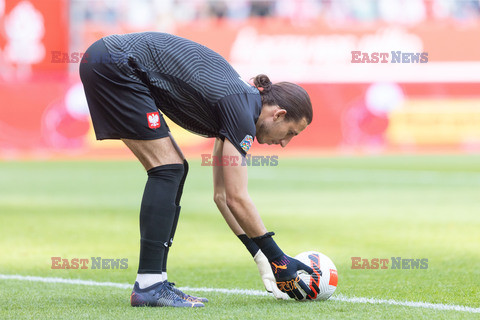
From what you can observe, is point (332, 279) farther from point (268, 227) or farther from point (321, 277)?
point (268, 227)

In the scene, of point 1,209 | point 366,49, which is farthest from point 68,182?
point 366,49

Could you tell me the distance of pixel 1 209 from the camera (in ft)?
35.7

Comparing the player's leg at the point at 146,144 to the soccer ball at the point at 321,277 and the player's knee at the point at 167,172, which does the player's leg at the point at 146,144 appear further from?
the soccer ball at the point at 321,277

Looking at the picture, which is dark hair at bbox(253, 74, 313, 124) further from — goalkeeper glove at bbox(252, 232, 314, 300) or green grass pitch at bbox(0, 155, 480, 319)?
green grass pitch at bbox(0, 155, 480, 319)

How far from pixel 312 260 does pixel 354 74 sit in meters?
19.7

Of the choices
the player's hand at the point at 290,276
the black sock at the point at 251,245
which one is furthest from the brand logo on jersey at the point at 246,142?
the black sock at the point at 251,245

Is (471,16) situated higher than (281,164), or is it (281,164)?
(471,16)

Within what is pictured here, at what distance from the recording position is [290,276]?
481cm

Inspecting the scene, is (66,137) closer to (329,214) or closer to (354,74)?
(354,74)

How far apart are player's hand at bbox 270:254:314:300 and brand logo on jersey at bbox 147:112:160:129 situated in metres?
1.04

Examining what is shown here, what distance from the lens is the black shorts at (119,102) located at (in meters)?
4.79

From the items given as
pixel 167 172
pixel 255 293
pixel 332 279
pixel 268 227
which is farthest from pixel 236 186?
pixel 268 227

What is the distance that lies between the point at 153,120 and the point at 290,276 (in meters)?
1.21

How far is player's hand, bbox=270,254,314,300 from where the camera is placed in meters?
4.79
